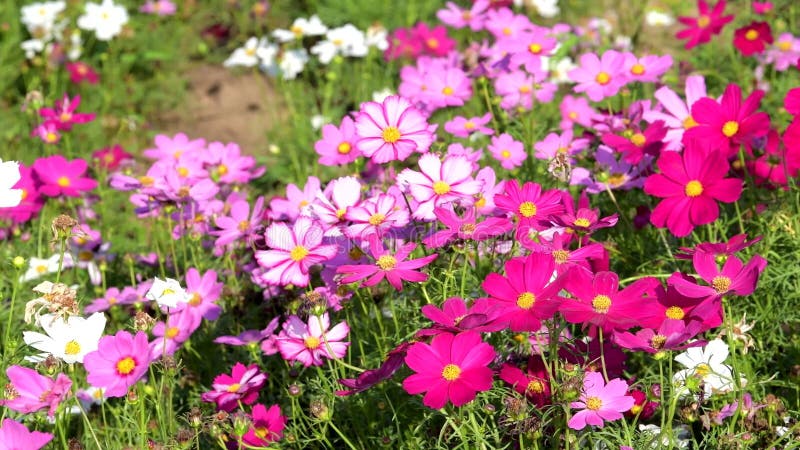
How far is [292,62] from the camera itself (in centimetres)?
376

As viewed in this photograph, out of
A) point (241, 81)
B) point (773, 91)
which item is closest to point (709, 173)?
point (773, 91)

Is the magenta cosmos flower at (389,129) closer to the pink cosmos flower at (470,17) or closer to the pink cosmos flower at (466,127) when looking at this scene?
the pink cosmos flower at (466,127)

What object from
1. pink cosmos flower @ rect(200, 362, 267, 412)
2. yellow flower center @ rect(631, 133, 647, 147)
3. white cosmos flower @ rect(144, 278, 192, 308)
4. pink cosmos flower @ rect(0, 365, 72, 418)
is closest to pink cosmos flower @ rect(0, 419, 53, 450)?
pink cosmos flower @ rect(0, 365, 72, 418)

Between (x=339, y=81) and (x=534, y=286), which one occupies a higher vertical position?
(x=534, y=286)

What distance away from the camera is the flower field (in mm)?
1687

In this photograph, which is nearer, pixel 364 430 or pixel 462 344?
pixel 462 344

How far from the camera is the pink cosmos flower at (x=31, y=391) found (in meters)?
1.77

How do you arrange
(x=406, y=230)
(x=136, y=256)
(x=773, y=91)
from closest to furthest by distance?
(x=406, y=230) < (x=136, y=256) < (x=773, y=91)

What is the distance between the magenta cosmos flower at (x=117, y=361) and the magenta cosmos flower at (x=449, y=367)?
1.71 feet

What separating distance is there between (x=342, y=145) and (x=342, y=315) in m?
0.42

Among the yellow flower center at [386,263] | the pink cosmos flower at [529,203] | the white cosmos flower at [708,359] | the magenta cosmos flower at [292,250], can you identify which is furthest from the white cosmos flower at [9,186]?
the white cosmos flower at [708,359]

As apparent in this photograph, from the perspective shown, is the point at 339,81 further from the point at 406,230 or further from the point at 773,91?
the point at 406,230

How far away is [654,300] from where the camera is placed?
5.67 feet

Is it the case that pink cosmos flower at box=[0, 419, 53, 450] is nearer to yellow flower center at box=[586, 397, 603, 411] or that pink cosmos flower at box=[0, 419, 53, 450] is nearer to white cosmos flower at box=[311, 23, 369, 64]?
yellow flower center at box=[586, 397, 603, 411]
